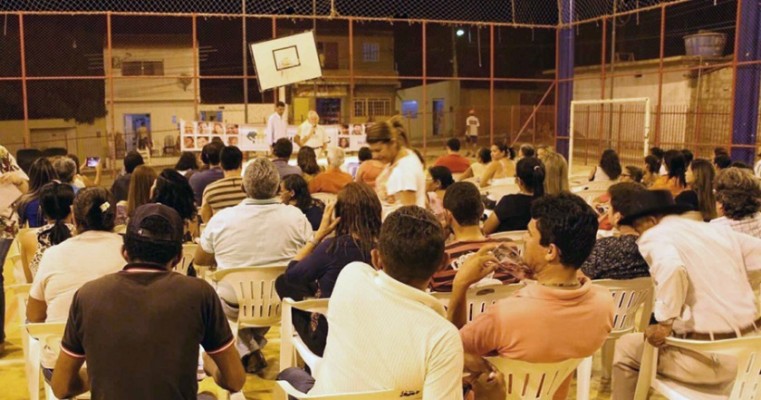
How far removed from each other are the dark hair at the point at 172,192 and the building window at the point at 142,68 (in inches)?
1056

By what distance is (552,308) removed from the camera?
246 cm

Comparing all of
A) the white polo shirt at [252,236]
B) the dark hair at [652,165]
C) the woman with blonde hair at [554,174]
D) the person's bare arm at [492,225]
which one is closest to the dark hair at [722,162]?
the dark hair at [652,165]

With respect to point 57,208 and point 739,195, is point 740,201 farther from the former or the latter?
point 57,208

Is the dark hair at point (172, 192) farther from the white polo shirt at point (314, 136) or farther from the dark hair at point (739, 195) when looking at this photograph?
the white polo shirt at point (314, 136)

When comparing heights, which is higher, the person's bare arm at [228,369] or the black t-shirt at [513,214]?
the black t-shirt at [513,214]

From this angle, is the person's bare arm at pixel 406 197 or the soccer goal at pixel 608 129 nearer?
the person's bare arm at pixel 406 197

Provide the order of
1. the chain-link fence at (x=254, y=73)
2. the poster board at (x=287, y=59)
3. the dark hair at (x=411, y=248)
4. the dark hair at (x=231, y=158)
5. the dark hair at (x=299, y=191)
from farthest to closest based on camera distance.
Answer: the chain-link fence at (x=254, y=73) < the poster board at (x=287, y=59) < the dark hair at (x=231, y=158) < the dark hair at (x=299, y=191) < the dark hair at (x=411, y=248)

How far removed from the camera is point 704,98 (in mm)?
21891

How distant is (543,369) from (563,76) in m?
14.8

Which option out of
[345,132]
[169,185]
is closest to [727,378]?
[169,185]

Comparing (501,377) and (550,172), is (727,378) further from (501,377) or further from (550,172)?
(550,172)

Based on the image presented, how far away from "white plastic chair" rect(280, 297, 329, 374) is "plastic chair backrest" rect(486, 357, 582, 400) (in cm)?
100

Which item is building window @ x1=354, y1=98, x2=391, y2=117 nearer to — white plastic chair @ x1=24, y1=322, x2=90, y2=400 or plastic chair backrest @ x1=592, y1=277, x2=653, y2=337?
plastic chair backrest @ x1=592, y1=277, x2=653, y2=337

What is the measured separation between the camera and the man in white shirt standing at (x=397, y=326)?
6.99ft
